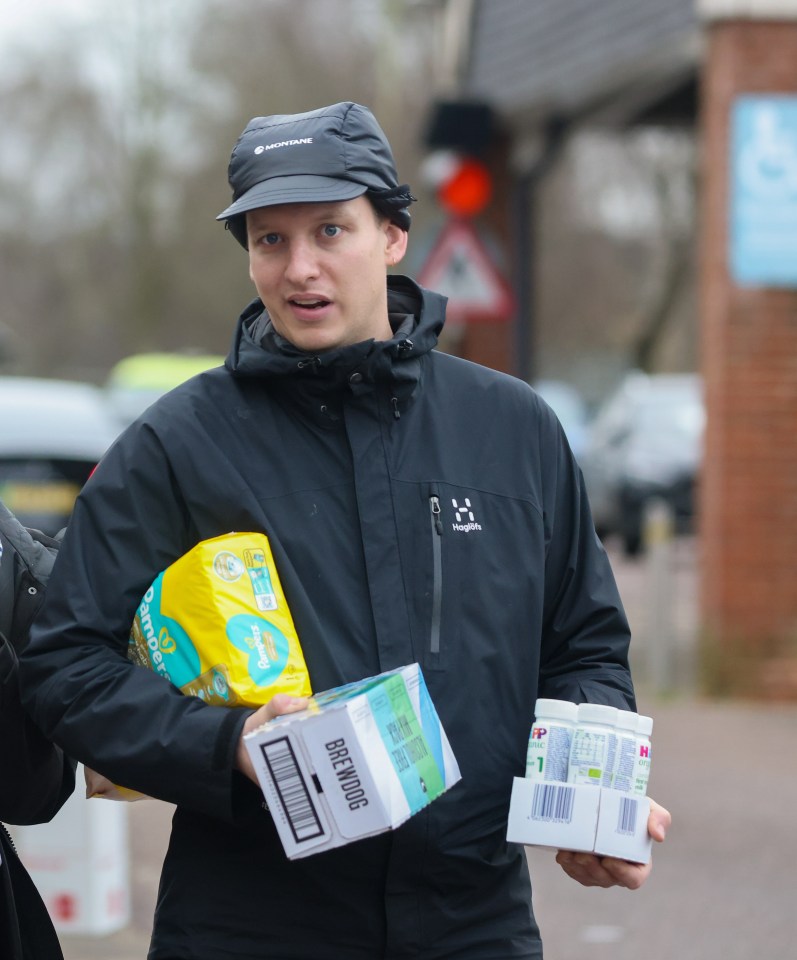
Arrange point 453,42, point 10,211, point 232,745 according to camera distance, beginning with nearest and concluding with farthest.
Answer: point 232,745 < point 453,42 < point 10,211

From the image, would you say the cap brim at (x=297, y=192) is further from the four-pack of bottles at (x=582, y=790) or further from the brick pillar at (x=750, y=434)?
the brick pillar at (x=750, y=434)

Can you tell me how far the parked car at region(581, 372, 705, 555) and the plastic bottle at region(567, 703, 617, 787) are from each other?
1620 centimetres

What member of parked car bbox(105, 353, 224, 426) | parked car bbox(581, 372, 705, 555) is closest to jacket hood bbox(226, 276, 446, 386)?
parked car bbox(581, 372, 705, 555)

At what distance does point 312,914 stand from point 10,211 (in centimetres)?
4466

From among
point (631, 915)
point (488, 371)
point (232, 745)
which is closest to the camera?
point (232, 745)

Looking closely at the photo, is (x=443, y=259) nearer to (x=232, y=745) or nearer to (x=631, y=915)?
(x=631, y=915)

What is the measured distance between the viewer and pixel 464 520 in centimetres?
287

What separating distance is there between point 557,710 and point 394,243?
815mm

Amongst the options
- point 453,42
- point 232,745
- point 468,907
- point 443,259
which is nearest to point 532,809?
point 468,907

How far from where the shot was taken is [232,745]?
2.59 meters

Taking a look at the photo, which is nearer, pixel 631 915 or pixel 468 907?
pixel 468 907

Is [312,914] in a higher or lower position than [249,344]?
lower

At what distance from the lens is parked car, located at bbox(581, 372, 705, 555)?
64.0 feet

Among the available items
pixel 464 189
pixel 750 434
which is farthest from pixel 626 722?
pixel 464 189
